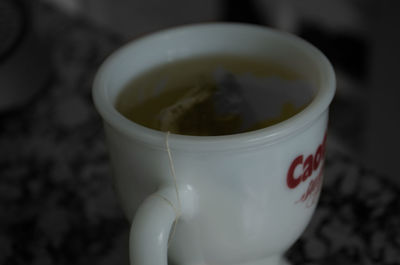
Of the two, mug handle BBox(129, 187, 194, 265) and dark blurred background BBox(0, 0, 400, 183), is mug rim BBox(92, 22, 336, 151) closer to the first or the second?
mug handle BBox(129, 187, 194, 265)

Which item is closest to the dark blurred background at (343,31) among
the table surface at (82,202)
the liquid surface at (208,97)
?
the table surface at (82,202)

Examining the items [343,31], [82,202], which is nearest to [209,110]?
[82,202]

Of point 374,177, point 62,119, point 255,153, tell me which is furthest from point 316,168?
point 62,119

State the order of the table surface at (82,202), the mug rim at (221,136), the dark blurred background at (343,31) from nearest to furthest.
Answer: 1. the mug rim at (221,136)
2. the table surface at (82,202)
3. the dark blurred background at (343,31)

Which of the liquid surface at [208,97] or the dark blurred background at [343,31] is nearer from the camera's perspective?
the liquid surface at [208,97]

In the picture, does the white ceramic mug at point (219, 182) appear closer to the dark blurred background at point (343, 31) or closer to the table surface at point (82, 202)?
the table surface at point (82, 202)

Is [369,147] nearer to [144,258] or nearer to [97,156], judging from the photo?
[97,156]

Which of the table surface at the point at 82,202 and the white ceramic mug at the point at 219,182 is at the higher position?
the white ceramic mug at the point at 219,182
